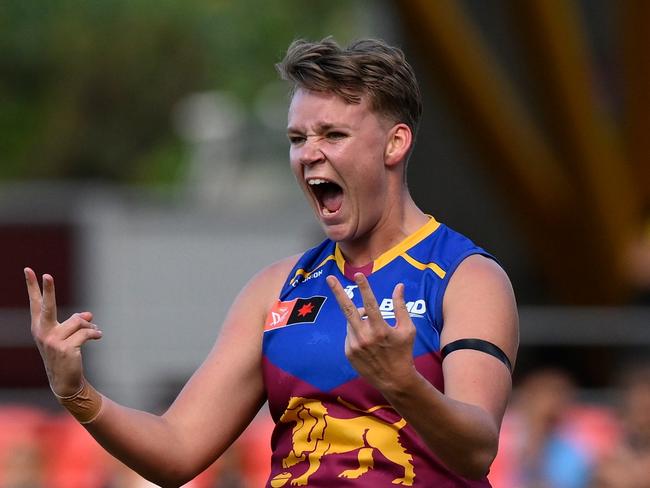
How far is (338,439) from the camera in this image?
3.44 m

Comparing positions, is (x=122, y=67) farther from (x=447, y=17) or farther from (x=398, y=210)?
(x=398, y=210)

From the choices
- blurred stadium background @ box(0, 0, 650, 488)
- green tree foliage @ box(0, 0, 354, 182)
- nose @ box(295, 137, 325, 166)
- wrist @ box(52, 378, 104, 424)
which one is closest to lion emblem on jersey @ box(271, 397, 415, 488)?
wrist @ box(52, 378, 104, 424)

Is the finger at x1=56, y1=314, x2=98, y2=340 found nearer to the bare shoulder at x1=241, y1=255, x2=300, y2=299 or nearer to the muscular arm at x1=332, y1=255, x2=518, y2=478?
the bare shoulder at x1=241, y1=255, x2=300, y2=299

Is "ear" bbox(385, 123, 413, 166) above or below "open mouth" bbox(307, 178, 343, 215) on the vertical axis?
above

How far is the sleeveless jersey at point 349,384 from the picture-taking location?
3.39 meters

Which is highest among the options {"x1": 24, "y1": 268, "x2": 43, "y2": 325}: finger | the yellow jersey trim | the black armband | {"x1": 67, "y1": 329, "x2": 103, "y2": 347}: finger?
{"x1": 24, "y1": 268, "x2": 43, "y2": 325}: finger

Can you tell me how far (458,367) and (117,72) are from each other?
2822cm

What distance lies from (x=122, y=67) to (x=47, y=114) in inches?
97.5

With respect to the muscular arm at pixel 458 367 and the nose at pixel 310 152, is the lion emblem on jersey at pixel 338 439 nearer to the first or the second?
the muscular arm at pixel 458 367

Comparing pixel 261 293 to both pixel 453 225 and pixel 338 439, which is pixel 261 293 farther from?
pixel 453 225

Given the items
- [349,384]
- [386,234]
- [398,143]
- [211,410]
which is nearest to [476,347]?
[349,384]

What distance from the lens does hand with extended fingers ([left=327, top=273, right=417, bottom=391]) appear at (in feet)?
9.98

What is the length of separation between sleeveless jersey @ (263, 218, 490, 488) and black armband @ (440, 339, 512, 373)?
0.05m

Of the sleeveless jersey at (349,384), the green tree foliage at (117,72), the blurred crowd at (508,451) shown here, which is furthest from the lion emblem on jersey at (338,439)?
the green tree foliage at (117,72)
